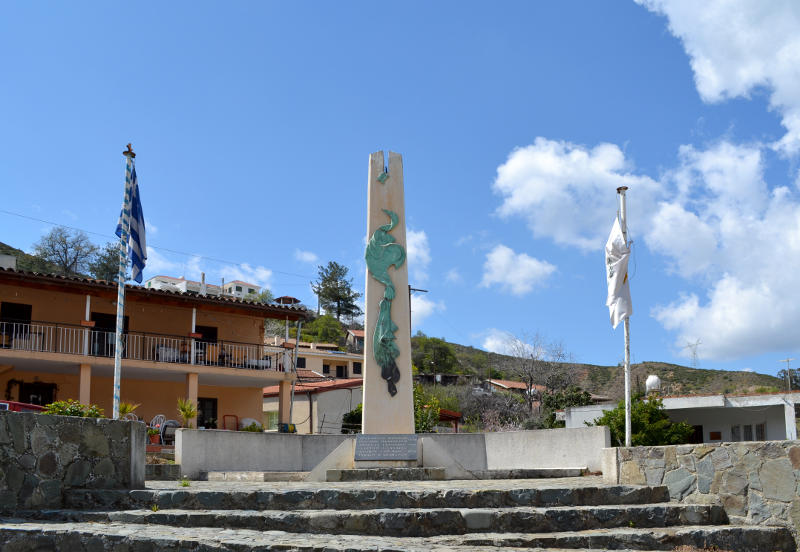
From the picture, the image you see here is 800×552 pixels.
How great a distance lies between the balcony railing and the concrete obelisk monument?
10.1 m

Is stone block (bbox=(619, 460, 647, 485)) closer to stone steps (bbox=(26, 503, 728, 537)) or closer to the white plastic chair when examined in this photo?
stone steps (bbox=(26, 503, 728, 537))

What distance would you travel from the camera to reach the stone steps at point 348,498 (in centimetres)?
744

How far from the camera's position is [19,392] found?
21.8 m

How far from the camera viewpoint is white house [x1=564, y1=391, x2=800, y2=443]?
23.3 m

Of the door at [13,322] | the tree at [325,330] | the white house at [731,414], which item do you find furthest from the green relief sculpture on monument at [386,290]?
the tree at [325,330]

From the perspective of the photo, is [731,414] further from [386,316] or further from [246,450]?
[246,450]

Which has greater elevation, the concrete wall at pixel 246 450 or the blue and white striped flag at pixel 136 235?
the blue and white striped flag at pixel 136 235

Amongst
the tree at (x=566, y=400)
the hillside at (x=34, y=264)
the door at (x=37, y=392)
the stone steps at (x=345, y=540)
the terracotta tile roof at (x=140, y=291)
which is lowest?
the stone steps at (x=345, y=540)

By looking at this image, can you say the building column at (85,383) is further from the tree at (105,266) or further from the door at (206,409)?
the tree at (105,266)

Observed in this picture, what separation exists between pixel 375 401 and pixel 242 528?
7.44 metres

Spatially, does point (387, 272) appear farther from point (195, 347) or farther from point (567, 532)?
point (195, 347)

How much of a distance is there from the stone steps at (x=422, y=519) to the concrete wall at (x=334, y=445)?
5.73m

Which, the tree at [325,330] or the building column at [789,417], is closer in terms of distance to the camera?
the building column at [789,417]

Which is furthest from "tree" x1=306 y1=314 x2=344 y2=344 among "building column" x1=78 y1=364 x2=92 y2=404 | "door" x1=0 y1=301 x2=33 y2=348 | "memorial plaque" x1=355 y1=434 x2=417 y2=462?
"memorial plaque" x1=355 y1=434 x2=417 y2=462
